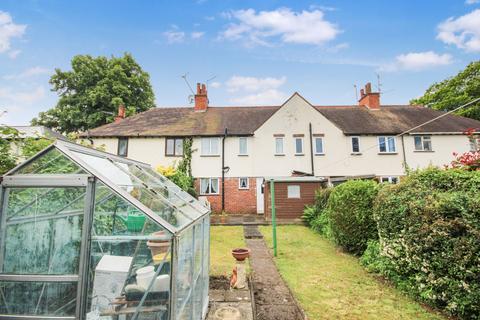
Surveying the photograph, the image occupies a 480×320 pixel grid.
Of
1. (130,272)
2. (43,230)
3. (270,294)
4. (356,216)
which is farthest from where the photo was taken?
(356,216)

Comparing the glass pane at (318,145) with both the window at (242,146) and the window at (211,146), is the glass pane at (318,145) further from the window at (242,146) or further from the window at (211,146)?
the window at (211,146)

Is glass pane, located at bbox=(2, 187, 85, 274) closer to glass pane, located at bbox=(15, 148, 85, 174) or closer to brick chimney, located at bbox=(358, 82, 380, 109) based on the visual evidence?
glass pane, located at bbox=(15, 148, 85, 174)

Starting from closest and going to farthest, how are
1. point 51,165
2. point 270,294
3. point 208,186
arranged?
point 51,165, point 270,294, point 208,186

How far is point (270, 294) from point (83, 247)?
4398mm

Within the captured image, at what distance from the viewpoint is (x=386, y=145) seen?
18812 mm

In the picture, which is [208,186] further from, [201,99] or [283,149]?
[201,99]

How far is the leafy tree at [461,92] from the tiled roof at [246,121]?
947 cm

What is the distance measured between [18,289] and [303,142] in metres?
18.0

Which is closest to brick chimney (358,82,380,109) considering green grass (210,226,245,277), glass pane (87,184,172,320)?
green grass (210,226,245,277)

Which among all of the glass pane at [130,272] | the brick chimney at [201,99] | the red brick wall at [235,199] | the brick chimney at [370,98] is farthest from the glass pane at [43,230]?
the brick chimney at [370,98]

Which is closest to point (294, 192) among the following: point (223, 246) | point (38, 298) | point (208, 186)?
point (208, 186)

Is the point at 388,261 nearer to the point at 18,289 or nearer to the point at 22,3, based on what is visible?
the point at 18,289

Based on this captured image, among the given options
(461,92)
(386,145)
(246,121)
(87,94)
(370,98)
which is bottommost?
(386,145)

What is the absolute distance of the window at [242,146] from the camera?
18844 mm
